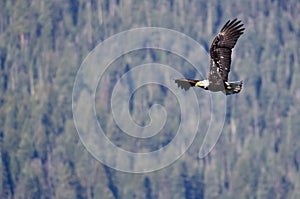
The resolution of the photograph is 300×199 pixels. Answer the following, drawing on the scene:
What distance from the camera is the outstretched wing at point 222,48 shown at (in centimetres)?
2955

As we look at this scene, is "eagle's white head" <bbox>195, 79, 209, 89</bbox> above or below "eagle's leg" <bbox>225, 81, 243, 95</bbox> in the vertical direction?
above

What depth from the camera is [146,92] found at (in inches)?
5960

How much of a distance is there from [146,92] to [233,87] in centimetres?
12240

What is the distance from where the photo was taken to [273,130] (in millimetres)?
149875

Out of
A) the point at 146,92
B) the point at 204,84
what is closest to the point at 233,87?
the point at 204,84

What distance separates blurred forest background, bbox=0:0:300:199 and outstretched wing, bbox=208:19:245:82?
99.2 metres

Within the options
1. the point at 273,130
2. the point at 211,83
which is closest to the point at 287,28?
the point at 273,130

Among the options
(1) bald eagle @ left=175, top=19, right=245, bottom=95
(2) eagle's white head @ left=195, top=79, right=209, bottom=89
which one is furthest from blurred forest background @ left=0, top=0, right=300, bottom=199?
(1) bald eagle @ left=175, top=19, right=245, bottom=95

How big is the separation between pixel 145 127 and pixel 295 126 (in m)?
22.3

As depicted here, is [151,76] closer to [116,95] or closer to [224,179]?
[116,95]

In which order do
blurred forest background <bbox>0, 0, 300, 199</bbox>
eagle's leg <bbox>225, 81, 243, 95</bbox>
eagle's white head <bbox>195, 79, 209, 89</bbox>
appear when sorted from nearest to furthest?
eagle's leg <bbox>225, 81, 243, 95</bbox>, eagle's white head <bbox>195, 79, 209, 89</bbox>, blurred forest background <bbox>0, 0, 300, 199</bbox>

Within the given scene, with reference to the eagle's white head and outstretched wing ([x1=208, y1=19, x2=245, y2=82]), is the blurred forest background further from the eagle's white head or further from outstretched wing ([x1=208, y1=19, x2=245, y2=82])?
outstretched wing ([x1=208, y1=19, x2=245, y2=82])

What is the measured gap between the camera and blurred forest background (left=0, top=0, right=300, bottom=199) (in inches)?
5221

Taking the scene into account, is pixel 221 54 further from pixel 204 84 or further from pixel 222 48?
pixel 204 84
